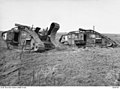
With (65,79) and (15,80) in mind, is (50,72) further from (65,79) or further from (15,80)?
(15,80)

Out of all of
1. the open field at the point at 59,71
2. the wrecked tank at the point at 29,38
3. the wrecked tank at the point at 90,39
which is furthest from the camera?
the wrecked tank at the point at 90,39

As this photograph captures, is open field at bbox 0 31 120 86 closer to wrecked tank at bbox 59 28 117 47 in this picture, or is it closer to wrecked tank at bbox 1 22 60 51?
wrecked tank at bbox 1 22 60 51

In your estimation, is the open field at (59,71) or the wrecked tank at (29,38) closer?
the open field at (59,71)

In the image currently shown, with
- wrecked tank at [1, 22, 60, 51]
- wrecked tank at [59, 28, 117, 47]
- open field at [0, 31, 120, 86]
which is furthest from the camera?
wrecked tank at [59, 28, 117, 47]

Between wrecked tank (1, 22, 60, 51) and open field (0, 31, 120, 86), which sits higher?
wrecked tank (1, 22, 60, 51)

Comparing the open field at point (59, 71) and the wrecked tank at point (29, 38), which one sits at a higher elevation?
the wrecked tank at point (29, 38)

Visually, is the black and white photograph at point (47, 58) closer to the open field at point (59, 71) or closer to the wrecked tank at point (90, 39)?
the open field at point (59, 71)

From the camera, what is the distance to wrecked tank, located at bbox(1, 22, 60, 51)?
4801 mm

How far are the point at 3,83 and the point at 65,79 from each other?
1217 mm

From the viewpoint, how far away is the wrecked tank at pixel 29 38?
15.8ft

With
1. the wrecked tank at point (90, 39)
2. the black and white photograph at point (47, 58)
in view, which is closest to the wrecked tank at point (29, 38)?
the black and white photograph at point (47, 58)

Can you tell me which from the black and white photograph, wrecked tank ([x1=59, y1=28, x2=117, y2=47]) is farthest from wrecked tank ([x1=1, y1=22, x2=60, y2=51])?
wrecked tank ([x1=59, y1=28, x2=117, y2=47])

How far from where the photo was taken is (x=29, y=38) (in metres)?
5.00

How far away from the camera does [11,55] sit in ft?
13.5
